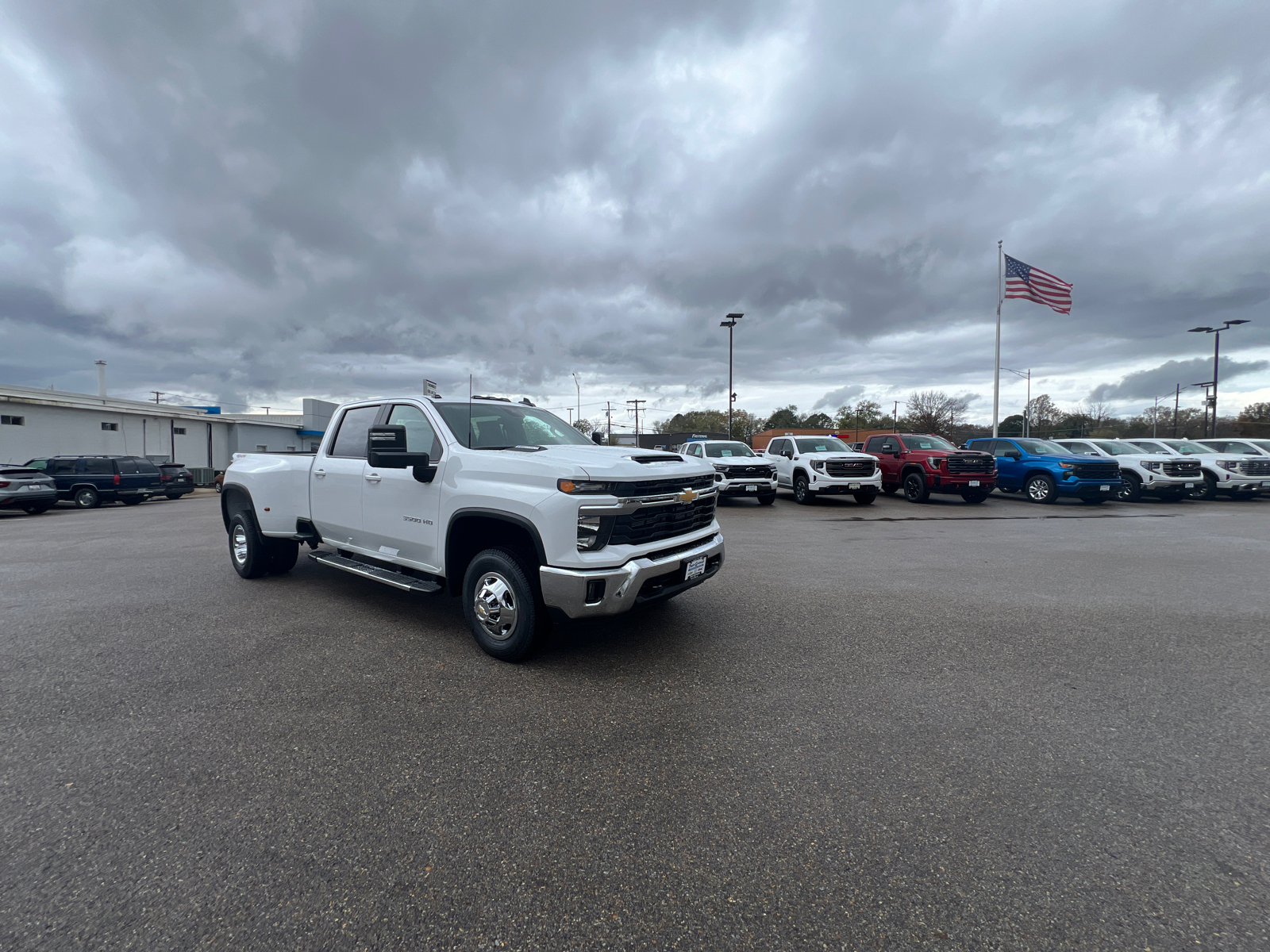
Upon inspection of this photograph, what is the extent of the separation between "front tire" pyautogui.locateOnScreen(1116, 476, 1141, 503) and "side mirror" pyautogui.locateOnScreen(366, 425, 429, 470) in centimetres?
2010

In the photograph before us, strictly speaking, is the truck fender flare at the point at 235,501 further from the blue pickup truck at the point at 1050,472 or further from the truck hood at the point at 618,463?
the blue pickup truck at the point at 1050,472

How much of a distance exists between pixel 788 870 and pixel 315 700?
2.88m

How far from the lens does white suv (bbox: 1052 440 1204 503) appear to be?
16.9 metres

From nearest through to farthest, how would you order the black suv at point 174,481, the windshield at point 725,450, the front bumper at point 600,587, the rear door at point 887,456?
the front bumper at point 600,587
the windshield at point 725,450
the rear door at point 887,456
the black suv at point 174,481

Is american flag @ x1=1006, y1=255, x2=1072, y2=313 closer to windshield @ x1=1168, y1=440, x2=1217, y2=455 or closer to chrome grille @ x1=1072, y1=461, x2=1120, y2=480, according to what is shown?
windshield @ x1=1168, y1=440, x2=1217, y2=455

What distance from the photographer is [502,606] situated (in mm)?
4215

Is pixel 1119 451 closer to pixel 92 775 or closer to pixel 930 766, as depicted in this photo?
pixel 930 766

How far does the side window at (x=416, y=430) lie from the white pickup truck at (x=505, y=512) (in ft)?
0.04

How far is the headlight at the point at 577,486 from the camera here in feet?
12.8

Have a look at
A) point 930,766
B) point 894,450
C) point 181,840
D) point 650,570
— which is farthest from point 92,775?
point 894,450

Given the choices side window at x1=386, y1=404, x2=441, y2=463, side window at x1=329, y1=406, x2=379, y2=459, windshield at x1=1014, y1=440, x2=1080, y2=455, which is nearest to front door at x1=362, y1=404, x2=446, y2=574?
side window at x1=386, y1=404, x2=441, y2=463

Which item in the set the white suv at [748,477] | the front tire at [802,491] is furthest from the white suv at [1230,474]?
the white suv at [748,477]

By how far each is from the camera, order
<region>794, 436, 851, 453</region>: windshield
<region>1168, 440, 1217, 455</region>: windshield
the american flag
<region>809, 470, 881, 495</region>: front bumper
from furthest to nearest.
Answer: the american flag, <region>1168, 440, 1217, 455</region>: windshield, <region>794, 436, 851, 453</region>: windshield, <region>809, 470, 881, 495</region>: front bumper

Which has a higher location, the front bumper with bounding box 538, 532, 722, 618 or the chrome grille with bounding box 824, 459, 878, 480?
the chrome grille with bounding box 824, 459, 878, 480
